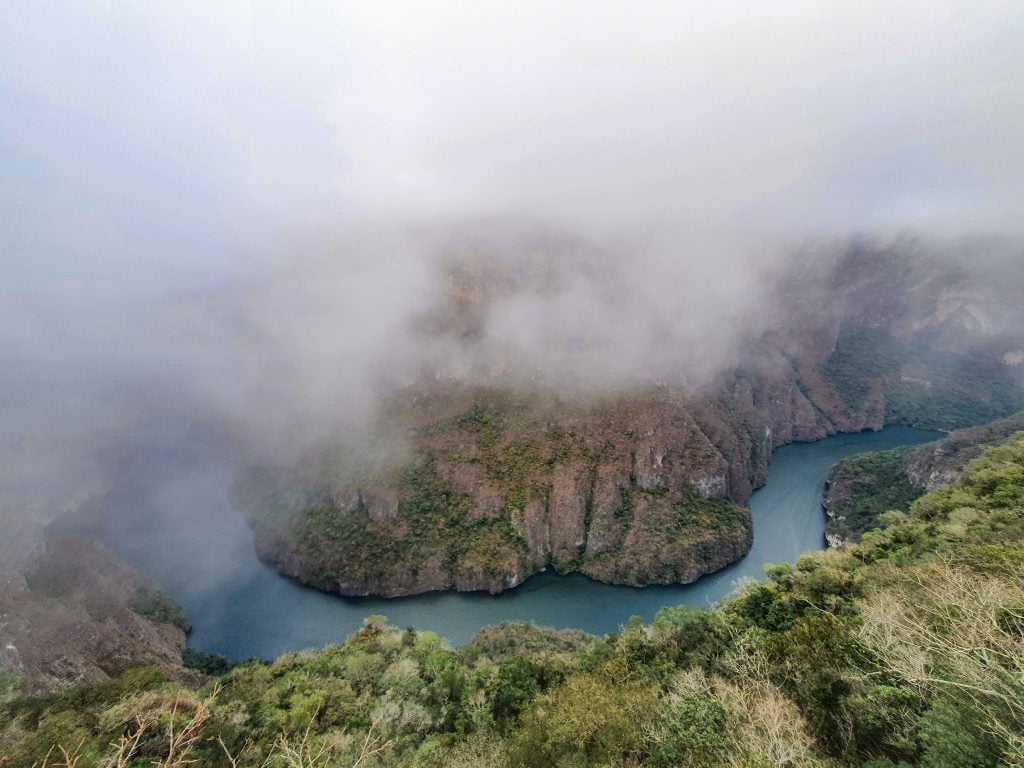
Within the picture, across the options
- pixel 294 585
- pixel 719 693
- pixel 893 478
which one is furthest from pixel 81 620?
pixel 893 478

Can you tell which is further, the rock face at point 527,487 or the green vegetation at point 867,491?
the rock face at point 527,487

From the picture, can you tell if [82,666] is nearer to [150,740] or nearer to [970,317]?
[150,740]

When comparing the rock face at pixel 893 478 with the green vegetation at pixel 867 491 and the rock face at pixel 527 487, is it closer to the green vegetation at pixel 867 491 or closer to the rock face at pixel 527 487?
the green vegetation at pixel 867 491

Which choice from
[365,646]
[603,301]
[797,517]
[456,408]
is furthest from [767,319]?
[365,646]

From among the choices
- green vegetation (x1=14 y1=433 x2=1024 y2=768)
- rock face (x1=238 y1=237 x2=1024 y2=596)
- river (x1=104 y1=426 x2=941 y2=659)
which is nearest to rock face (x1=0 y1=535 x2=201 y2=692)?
river (x1=104 y1=426 x2=941 y2=659)

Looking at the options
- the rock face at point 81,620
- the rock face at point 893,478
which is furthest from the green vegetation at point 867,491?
the rock face at point 81,620

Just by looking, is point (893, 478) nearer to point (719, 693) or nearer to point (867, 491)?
point (867, 491)
